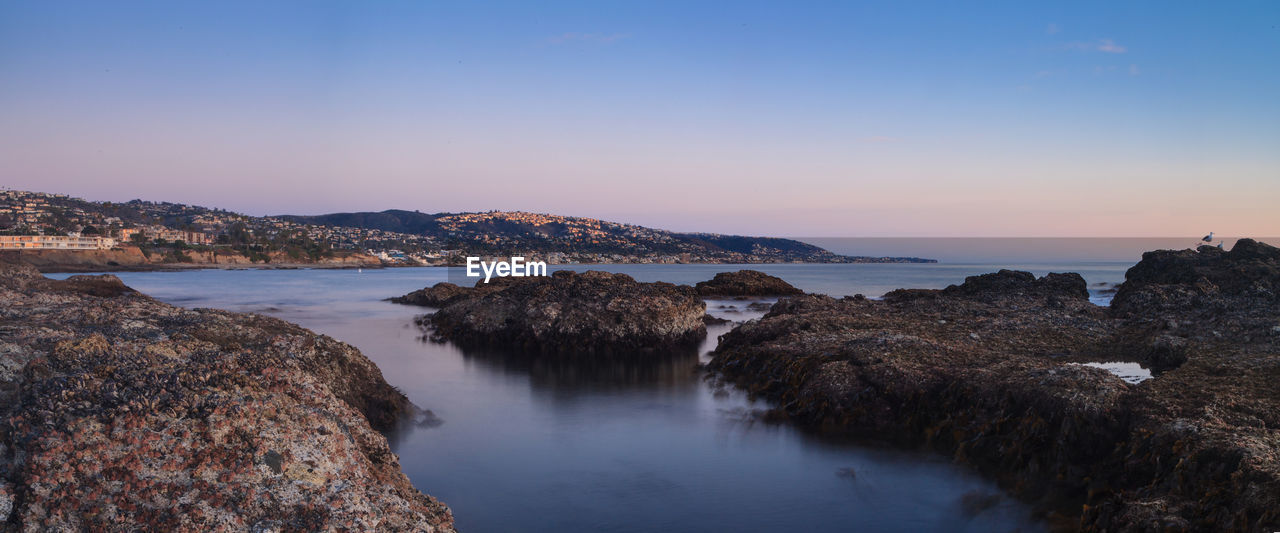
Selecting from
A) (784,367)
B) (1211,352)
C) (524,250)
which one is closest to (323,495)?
(784,367)

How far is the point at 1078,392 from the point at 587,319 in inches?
566

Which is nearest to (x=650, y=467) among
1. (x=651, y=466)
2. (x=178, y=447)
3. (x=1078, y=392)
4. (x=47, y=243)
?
(x=651, y=466)

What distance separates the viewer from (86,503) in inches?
181

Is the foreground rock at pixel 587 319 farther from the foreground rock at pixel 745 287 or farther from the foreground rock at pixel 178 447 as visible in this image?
the foreground rock at pixel 745 287

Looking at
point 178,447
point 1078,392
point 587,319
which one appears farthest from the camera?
point 587,319

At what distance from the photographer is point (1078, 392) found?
9.82 metres

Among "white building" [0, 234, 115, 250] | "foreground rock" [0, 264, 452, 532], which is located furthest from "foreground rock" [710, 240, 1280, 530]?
"white building" [0, 234, 115, 250]

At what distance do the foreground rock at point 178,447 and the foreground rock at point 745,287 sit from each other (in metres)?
38.2

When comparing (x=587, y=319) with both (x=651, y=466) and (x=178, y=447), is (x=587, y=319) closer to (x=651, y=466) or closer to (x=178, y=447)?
(x=651, y=466)

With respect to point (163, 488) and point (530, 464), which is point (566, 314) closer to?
point (530, 464)

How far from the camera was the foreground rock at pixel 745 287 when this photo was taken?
44.9m

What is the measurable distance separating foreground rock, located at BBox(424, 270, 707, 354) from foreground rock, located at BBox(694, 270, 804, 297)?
20.1 meters

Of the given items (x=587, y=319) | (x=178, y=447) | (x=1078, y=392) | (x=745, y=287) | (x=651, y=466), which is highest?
(x=178, y=447)

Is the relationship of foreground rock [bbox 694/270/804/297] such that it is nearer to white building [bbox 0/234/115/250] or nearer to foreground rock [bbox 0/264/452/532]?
foreground rock [bbox 0/264/452/532]
